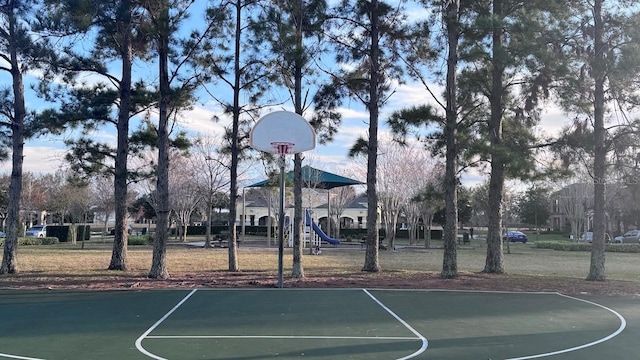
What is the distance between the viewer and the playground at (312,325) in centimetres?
679

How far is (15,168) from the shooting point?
1528 cm

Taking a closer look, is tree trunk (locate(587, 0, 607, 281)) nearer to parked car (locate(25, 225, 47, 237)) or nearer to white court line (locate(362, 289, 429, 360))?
white court line (locate(362, 289, 429, 360))

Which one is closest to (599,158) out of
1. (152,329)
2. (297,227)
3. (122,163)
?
(297,227)

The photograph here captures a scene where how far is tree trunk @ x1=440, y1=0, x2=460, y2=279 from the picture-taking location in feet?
51.0

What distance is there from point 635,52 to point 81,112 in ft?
52.6

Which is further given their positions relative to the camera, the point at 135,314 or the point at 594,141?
the point at 594,141

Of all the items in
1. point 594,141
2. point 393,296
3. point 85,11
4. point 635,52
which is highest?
point 85,11

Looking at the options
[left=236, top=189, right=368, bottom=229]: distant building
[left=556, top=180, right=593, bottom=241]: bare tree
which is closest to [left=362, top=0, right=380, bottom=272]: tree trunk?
[left=556, top=180, right=593, bottom=241]: bare tree

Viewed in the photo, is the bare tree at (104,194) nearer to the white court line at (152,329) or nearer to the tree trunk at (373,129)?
the tree trunk at (373,129)

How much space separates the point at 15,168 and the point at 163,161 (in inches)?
177

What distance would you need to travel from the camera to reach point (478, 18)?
14859 millimetres

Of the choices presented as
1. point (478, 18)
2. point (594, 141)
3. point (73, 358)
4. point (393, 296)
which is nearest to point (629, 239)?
point (594, 141)

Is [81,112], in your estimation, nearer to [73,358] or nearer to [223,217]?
[73,358]

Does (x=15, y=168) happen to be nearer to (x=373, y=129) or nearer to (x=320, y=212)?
(x=373, y=129)
